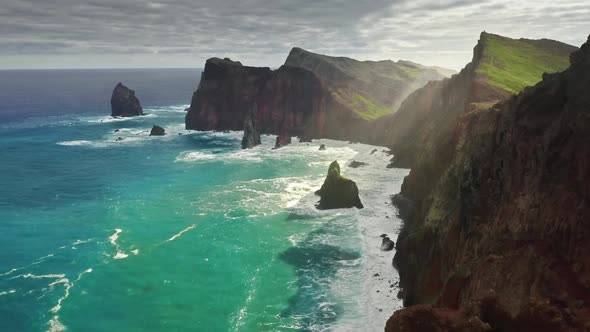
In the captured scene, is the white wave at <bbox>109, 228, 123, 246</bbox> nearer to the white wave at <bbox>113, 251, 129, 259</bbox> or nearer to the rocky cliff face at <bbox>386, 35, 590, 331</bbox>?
the white wave at <bbox>113, 251, 129, 259</bbox>

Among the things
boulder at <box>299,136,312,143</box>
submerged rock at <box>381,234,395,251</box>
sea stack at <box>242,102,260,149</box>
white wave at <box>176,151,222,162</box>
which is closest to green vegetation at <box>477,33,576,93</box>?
submerged rock at <box>381,234,395,251</box>

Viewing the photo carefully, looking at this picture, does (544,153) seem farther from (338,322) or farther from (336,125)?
(336,125)

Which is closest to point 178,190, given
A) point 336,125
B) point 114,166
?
point 114,166

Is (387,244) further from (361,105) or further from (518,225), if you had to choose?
(361,105)

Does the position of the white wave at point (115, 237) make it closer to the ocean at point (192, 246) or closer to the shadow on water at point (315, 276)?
the ocean at point (192, 246)

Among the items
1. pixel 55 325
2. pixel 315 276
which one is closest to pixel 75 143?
pixel 55 325

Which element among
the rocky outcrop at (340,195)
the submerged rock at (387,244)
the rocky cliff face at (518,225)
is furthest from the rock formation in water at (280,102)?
the rocky cliff face at (518,225)
